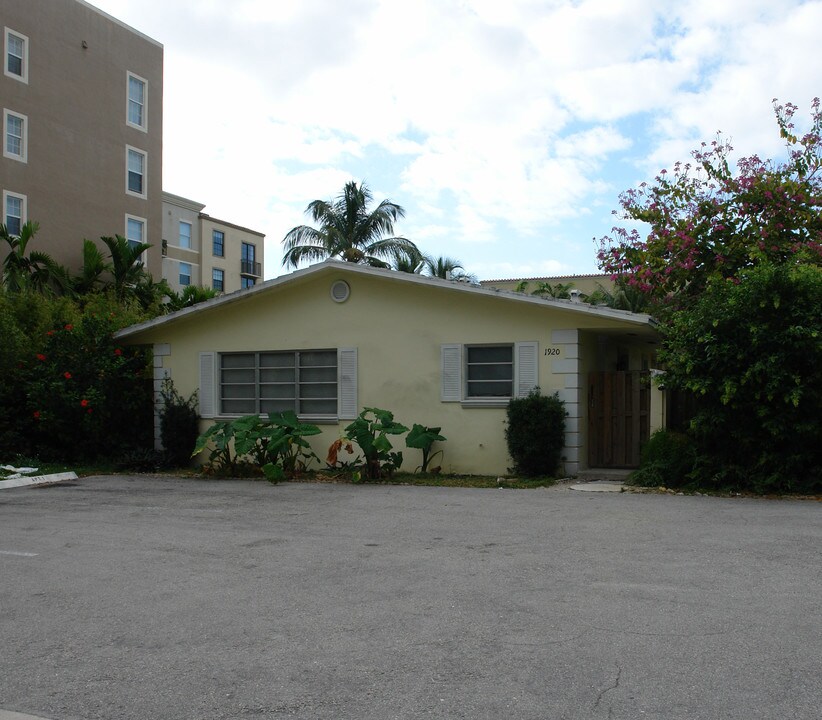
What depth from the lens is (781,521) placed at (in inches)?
385

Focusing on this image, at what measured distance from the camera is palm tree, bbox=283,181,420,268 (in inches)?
1417

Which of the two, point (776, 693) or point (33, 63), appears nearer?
point (776, 693)

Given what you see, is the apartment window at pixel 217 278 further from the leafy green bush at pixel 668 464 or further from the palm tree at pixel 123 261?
the leafy green bush at pixel 668 464

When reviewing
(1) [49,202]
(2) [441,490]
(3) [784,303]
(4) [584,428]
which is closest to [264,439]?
(2) [441,490]

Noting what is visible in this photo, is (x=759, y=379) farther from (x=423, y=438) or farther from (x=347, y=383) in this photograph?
(x=347, y=383)

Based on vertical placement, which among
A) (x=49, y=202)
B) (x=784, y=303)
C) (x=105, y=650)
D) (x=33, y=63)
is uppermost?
(x=33, y=63)

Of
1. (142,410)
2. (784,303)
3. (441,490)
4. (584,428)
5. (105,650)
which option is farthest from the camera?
(142,410)

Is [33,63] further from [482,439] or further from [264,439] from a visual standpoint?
[482,439]

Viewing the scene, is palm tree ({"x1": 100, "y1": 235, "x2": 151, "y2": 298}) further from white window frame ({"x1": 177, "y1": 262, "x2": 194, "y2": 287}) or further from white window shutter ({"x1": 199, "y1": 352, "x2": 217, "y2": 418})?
white window frame ({"x1": 177, "y1": 262, "x2": 194, "y2": 287})

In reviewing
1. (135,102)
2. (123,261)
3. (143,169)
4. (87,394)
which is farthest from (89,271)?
(87,394)

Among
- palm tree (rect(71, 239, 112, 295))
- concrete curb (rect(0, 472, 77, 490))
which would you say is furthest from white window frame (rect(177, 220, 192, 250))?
concrete curb (rect(0, 472, 77, 490))

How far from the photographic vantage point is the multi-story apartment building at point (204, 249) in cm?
5047

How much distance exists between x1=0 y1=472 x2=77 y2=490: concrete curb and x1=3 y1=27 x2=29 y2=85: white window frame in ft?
60.4

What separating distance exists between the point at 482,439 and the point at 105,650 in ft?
34.4
